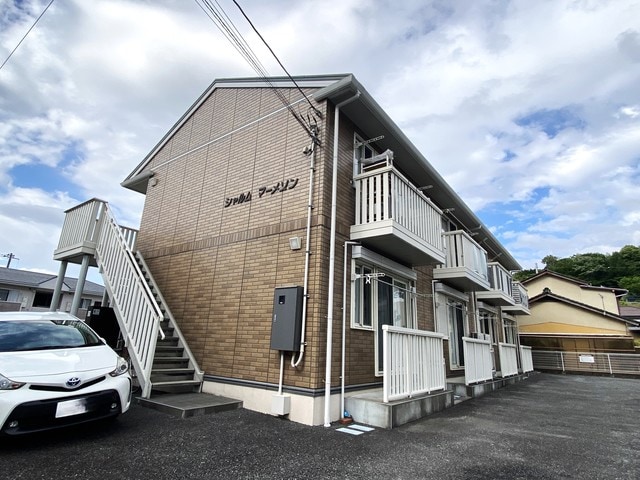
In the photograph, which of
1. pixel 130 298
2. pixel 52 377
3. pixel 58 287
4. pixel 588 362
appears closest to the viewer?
pixel 52 377

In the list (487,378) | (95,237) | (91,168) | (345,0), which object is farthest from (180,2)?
(487,378)

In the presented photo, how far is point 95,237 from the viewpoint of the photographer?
26.5 feet

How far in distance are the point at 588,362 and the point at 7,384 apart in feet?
72.0

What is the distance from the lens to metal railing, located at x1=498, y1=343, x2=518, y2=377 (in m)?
10.4

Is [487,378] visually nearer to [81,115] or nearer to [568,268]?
[81,115]

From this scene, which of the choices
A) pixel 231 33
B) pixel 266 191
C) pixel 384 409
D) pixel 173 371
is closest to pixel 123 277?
pixel 173 371

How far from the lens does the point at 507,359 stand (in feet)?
35.7

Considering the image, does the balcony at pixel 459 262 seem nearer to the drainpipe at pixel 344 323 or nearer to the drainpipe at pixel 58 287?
the drainpipe at pixel 344 323

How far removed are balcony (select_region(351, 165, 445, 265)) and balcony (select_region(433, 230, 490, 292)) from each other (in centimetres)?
217

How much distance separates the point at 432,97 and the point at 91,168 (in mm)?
11430

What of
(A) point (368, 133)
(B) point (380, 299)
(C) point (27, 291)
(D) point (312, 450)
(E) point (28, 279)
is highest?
(A) point (368, 133)

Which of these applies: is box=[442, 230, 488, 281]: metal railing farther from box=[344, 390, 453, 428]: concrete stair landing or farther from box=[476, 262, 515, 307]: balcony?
box=[344, 390, 453, 428]: concrete stair landing

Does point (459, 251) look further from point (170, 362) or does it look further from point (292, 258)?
point (170, 362)

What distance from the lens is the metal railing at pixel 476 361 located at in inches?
306
